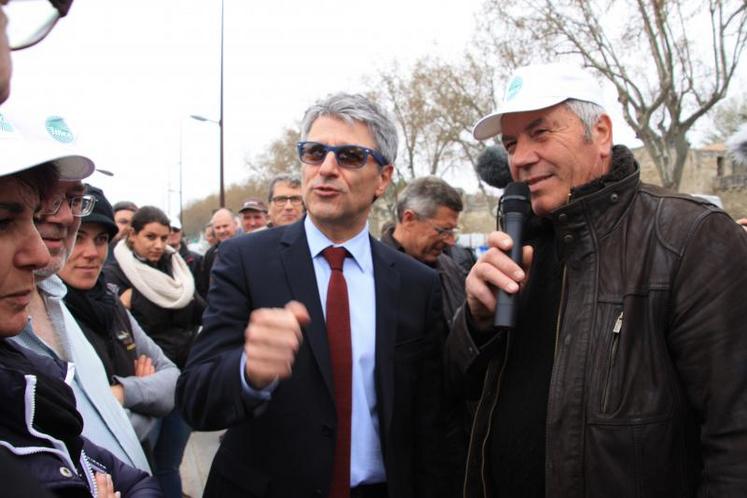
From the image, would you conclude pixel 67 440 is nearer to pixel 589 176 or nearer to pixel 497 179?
pixel 589 176

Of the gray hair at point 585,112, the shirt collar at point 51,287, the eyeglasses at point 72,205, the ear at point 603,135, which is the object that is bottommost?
the shirt collar at point 51,287

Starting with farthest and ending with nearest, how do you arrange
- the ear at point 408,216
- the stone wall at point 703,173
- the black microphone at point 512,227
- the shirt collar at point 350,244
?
the stone wall at point 703,173
the ear at point 408,216
the shirt collar at point 350,244
the black microphone at point 512,227

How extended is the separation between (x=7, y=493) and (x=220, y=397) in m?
1.17

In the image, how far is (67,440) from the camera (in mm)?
1471

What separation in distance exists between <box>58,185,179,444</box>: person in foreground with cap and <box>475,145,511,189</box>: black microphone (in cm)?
185

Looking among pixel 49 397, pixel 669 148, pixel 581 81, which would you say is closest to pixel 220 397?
pixel 49 397

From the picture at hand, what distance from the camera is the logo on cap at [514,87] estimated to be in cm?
205

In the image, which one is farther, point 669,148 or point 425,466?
point 669,148

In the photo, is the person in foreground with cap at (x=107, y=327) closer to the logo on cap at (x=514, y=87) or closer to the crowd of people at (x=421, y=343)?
the crowd of people at (x=421, y=343)

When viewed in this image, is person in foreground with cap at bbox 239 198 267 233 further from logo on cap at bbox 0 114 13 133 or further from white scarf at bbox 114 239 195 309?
logo on cap at bbox 0 114 13 133

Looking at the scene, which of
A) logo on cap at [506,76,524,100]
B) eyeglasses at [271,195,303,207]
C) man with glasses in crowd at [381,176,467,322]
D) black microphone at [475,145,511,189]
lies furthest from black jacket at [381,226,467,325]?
eyeglasses at [271,195,303,207]

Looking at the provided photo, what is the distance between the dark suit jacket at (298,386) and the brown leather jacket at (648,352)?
0.56 meters

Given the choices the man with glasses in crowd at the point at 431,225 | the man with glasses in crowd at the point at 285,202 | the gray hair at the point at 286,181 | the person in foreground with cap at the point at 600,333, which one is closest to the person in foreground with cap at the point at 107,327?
the person in foreground with cap at the point at 600,333

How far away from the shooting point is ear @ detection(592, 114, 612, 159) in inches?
79.1
